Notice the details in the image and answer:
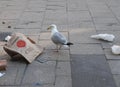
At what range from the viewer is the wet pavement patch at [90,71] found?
4.68m

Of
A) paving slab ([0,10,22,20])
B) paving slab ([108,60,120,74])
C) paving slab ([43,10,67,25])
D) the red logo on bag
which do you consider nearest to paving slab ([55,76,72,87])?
paving slab ([108,60,120,74])

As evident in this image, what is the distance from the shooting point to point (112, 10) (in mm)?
9453

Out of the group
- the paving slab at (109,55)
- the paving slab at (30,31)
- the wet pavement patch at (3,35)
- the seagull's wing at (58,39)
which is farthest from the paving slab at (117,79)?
the wet pavement patch at (3,35)

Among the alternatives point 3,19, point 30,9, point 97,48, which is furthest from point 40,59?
point 30,9

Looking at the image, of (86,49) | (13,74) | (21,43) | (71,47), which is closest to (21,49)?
(21,43)

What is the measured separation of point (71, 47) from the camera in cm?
617

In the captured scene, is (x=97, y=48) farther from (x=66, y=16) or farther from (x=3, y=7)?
(x=3, y=7)

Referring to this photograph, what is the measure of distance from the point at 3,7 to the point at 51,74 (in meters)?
5.46

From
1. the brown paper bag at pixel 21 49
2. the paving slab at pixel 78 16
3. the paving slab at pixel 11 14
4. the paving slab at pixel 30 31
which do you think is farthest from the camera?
the paving slab at pixel 11 14

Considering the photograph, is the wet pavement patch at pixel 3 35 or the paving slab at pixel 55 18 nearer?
the wet pavement patch at pixel 3 35

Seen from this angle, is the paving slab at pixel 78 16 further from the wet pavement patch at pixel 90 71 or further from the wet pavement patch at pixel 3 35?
the wet pavement patch at pixel 90 71

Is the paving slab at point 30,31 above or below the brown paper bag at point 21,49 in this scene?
below

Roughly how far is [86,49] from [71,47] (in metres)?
0.33

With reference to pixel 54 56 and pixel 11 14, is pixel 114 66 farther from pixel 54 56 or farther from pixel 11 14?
pixel 11 14
